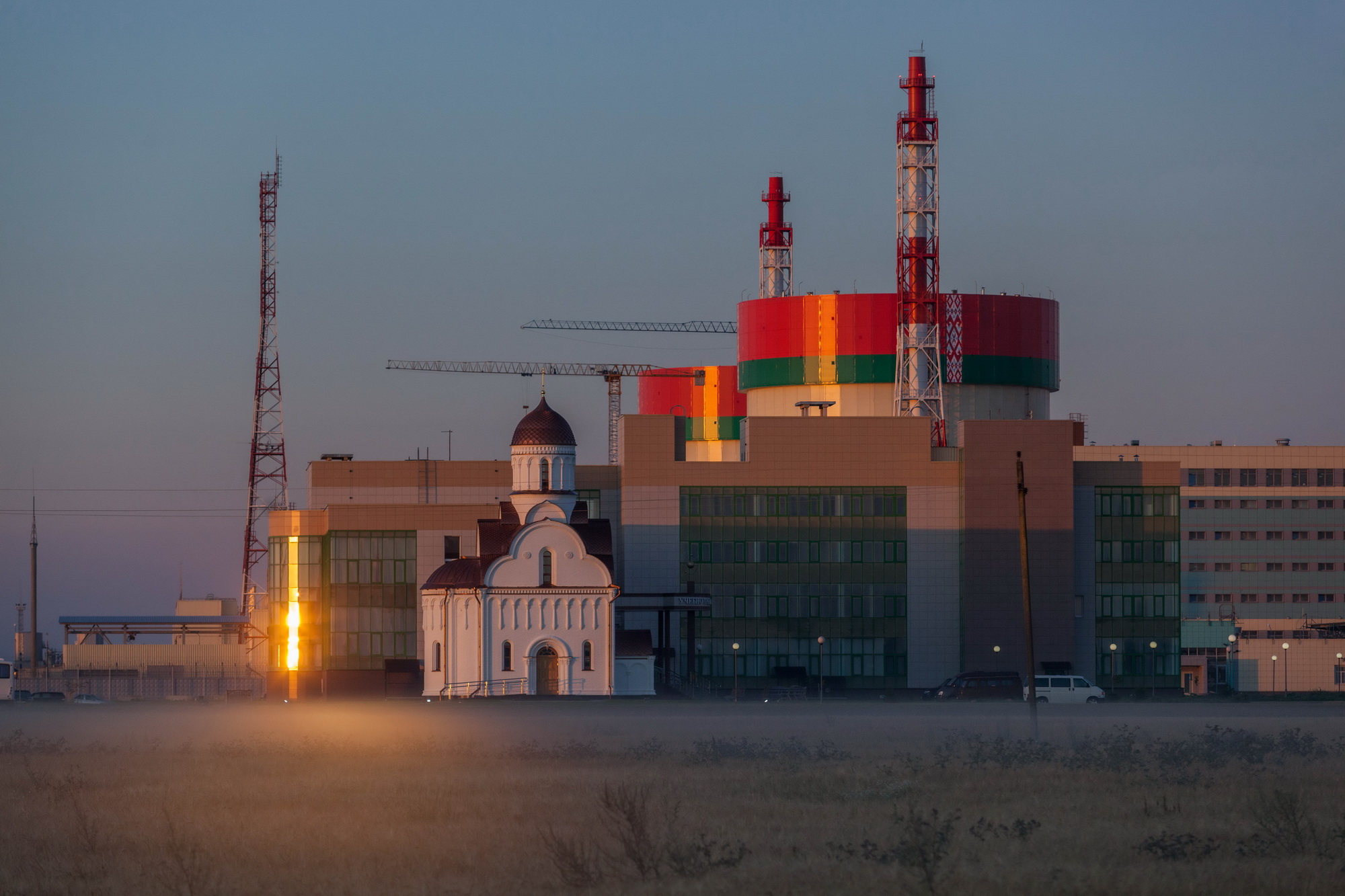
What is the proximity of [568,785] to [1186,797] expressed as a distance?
11.6 meters

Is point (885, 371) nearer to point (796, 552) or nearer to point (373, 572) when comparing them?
point (796, 552)

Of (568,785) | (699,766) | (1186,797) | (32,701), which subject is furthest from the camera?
(32,701)

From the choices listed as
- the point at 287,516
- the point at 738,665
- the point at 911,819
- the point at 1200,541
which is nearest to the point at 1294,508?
the point at 1200,541

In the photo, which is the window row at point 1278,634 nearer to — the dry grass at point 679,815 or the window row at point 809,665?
the window row at point 809,665

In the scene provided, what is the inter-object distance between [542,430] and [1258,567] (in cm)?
7261

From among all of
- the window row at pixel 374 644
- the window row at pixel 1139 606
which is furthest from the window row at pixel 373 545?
the window row at pixel 1139 606

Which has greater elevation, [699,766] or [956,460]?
[956,460]

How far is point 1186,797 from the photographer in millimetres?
33406

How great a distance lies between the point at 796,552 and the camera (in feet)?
349

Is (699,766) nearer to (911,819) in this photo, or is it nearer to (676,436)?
(911,819)

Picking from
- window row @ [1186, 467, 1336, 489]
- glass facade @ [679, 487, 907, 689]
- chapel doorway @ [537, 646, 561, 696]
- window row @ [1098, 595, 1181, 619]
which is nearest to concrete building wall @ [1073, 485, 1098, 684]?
window row @ [1098, 595, 1181, 619]

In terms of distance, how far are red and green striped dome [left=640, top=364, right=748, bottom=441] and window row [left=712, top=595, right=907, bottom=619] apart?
55457 millimetres

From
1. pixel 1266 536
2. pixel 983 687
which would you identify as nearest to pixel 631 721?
pixel 983 687

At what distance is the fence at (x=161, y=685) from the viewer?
11300 centimetres
